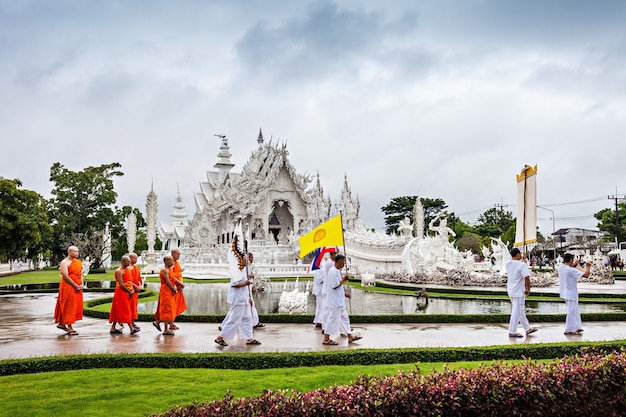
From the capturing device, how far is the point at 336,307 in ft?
30.6

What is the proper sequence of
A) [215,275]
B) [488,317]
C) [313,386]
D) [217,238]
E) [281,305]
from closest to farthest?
[313,386] → [488,317] → [281,305] → [215,275] → [217,238]

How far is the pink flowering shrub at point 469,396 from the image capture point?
4574 mm

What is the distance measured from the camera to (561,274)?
399 inches

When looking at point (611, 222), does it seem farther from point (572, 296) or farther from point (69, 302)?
point (69, 302)

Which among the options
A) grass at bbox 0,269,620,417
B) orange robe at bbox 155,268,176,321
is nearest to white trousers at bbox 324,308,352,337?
grass at bbox 0,269,620,417

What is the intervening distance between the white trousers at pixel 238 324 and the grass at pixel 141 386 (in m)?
1.69

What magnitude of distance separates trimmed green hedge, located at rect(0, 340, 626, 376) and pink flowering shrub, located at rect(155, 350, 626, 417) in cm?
212

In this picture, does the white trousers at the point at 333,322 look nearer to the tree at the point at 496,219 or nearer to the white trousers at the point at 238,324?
the white trousers at the point at 238,324

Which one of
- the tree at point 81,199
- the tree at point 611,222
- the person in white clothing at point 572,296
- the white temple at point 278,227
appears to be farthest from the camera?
the tree at point 611,222

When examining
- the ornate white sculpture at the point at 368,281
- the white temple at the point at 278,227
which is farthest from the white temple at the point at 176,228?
the ornate white sculpture at the point at 368,281

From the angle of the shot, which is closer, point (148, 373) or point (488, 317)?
point (148, 373)

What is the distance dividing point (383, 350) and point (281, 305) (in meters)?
5.44

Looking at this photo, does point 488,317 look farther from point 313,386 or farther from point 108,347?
point 108,347

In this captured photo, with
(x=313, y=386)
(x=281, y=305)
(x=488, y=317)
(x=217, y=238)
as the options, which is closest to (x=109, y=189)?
(x=217, y=238)
